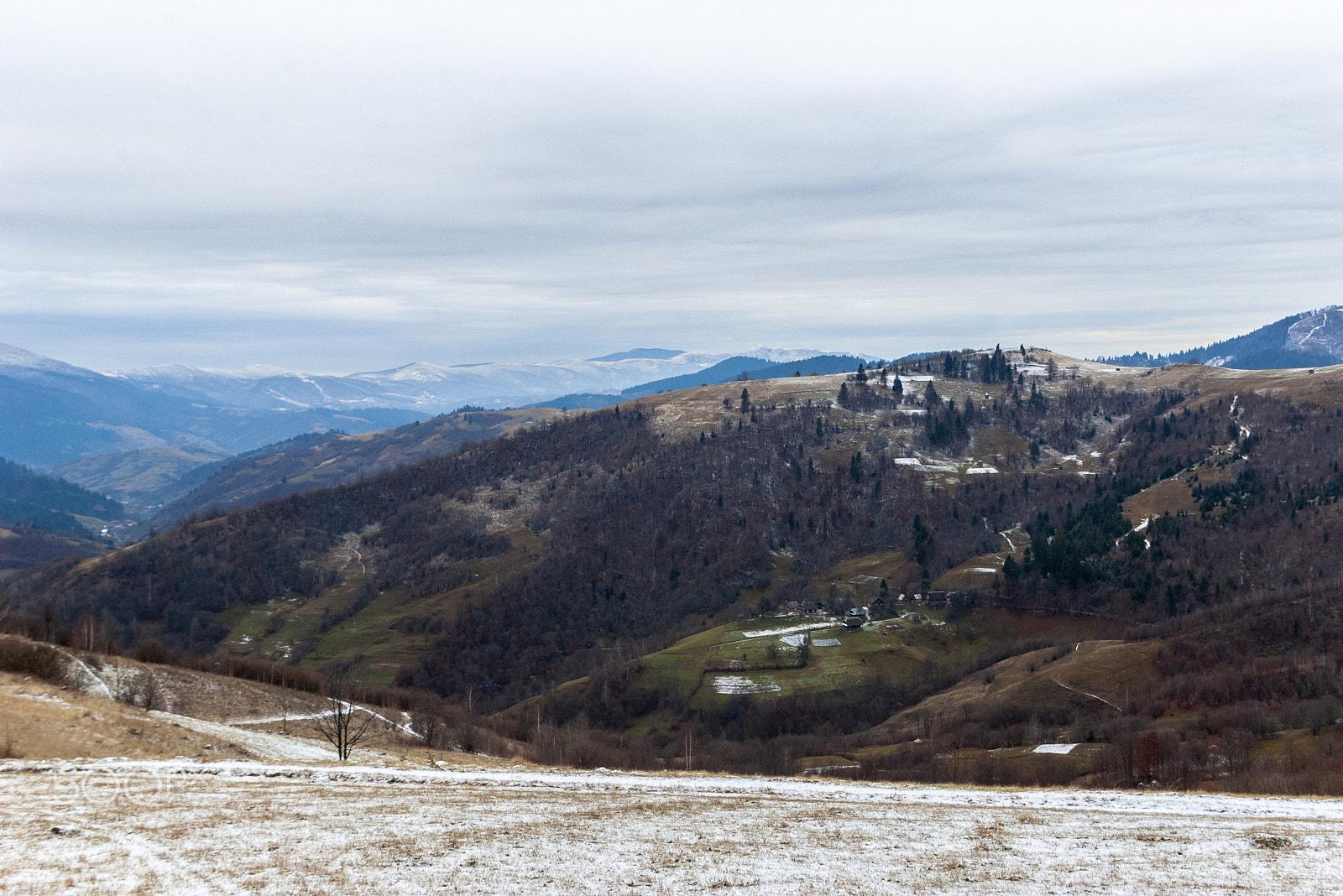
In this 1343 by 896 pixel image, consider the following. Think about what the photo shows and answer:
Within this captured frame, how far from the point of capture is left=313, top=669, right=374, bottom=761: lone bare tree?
50938mm

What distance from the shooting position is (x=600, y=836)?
95.0 ft

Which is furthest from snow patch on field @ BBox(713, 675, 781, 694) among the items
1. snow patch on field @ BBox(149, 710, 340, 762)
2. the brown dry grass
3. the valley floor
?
the valley floor

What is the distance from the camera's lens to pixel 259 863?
976 inches

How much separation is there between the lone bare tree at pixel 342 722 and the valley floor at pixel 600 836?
11611mm

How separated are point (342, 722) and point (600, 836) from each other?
117ft

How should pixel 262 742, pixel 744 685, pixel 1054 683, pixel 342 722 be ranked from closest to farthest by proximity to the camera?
pixel 262 742 → pixel 342 722 → pixel 1054 683 → pixel 744 685

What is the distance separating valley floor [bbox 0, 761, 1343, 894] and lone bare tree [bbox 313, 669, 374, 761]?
11.6m

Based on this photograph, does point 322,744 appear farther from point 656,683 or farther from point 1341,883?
point 656,683

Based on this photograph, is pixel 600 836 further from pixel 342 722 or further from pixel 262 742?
pixel 342 722

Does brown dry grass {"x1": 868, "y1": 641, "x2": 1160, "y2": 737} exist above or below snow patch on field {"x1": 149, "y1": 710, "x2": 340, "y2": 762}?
below

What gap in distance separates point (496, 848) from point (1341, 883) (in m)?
28.7

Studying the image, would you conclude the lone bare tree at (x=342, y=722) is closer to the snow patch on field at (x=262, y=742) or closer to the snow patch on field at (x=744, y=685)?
the snow patch on field at (x=262, y=742)

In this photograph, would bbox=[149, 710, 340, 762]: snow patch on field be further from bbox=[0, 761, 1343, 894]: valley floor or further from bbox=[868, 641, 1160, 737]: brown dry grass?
bbox=[868, 641, 1160, 737]: brown dry grass

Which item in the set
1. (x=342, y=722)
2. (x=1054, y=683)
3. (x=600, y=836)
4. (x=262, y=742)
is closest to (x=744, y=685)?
(x=1054, y=683)
